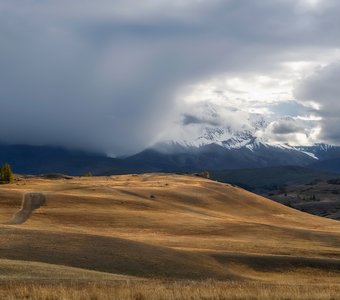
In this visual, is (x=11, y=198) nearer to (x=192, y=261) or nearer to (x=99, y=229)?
(x=99, y=229)

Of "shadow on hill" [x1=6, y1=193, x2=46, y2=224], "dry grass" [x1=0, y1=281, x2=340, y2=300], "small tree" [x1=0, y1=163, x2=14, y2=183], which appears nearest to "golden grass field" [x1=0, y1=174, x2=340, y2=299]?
"dry grass" [x1=0, y1=281, x2=340, y2=300]

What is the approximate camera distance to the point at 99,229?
3327 inches

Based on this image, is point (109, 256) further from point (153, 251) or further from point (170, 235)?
point (170, 235)

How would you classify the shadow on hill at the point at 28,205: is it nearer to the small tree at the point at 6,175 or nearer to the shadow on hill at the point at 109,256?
the shadow on hill at the point at 109,256

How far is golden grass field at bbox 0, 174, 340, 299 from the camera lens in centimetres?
3014

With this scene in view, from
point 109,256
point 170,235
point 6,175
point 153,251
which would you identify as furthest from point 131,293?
point 6,175

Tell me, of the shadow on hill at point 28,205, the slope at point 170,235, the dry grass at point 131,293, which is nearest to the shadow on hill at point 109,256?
the slope at point 170,235

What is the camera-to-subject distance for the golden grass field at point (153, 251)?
30141 millimetres

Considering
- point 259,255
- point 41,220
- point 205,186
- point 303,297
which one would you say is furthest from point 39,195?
point 303,297

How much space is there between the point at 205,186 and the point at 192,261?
345 feet

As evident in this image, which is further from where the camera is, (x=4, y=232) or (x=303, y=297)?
(x=4, y=232)

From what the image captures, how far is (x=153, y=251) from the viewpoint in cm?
5212

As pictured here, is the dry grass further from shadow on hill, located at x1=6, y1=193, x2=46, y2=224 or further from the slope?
shadow on hill, located at x1=6, y1=193, x2=46, y2=224

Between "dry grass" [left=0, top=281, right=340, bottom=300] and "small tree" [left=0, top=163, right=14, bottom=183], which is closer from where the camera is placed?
"dry grass" [left=0, top=281, right=340, bottom=300]
